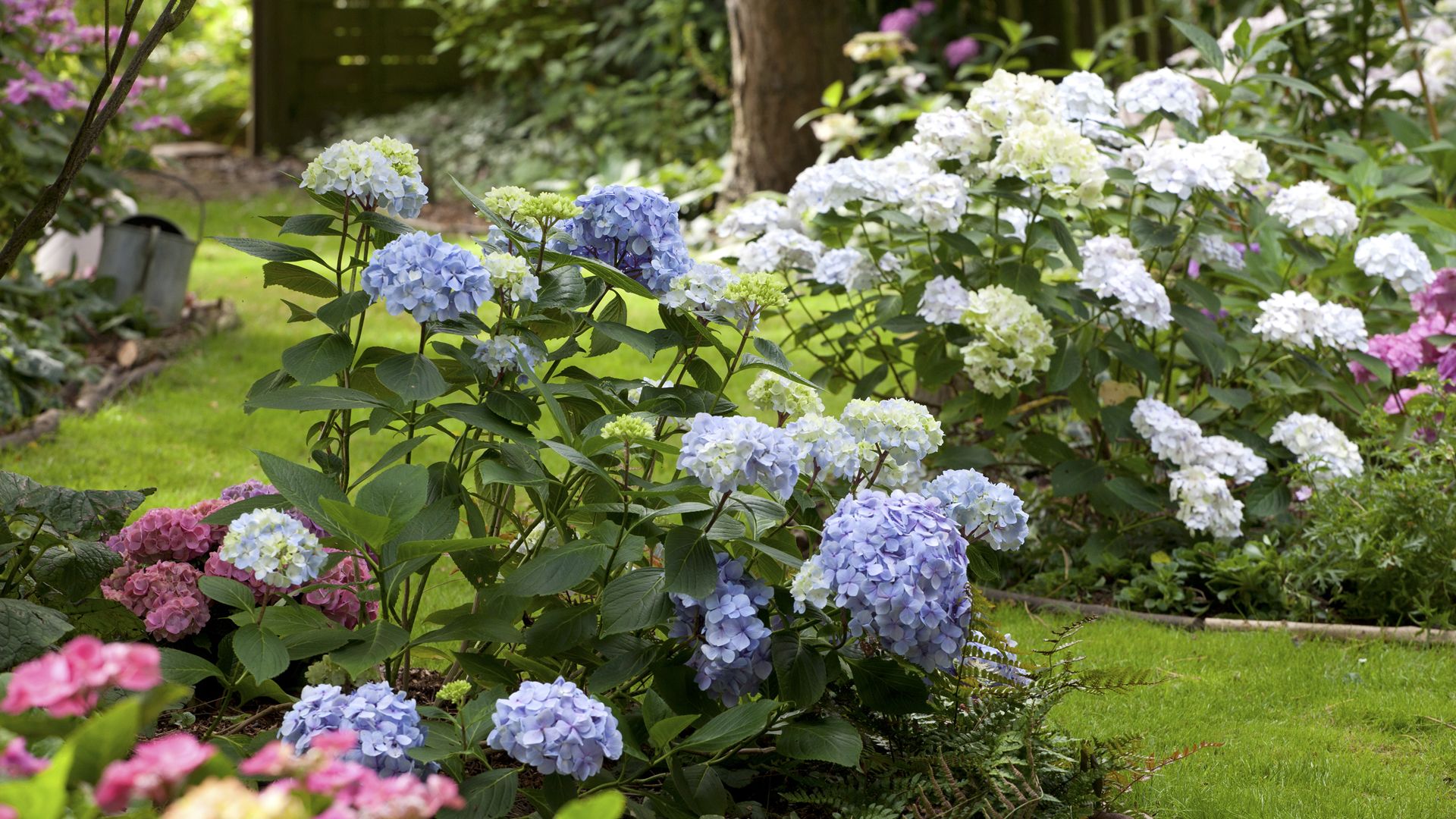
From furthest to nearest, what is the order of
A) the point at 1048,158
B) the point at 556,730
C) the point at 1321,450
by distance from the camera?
the point at 1321,450 → the point at 1048,158 → the point at 556,730

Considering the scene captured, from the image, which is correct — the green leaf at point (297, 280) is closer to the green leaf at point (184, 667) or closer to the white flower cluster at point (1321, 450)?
the green leaf at point (184, 667)

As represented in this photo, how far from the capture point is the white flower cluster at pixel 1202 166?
2887 millimetres

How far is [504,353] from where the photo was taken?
Result: 67.4 inches

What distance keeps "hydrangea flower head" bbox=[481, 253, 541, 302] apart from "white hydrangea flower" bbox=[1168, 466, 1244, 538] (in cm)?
175

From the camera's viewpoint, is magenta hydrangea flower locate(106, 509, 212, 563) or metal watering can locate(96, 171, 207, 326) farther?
metal watering can locate(96, 171, 207, 326)

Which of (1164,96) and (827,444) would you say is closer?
(827,444)

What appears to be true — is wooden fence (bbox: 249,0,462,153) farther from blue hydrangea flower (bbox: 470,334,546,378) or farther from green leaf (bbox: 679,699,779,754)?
green leaf (bbox: 679,699,779,754)

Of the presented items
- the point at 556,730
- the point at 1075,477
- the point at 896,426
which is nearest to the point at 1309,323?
the point at 1075,477

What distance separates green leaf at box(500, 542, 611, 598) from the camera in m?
1.58

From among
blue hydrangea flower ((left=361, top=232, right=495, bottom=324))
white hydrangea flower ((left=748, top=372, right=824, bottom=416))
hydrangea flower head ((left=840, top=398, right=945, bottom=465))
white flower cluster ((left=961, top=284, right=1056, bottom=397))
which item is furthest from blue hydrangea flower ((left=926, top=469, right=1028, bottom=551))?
white flower cluster ((left=961, top=284, right=1056, bottom=397))

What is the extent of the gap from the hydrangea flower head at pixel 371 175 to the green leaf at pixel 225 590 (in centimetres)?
51

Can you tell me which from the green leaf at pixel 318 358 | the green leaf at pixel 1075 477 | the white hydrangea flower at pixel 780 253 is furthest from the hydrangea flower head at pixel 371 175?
the green leaf at pixel 1075 477

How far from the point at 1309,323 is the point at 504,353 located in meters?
2.02

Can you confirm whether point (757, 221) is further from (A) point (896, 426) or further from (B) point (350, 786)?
(B) point (350, 786)
